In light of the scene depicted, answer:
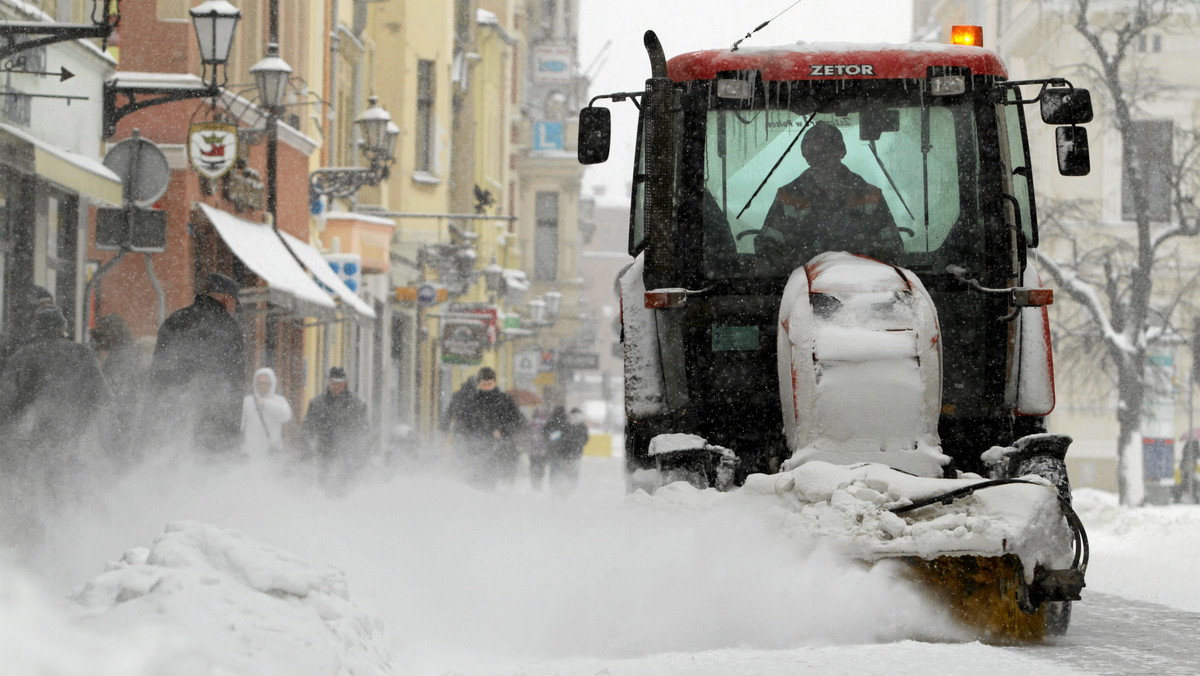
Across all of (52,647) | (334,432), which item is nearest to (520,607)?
(52,647)

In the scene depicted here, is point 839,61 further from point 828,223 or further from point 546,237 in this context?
point 546,237

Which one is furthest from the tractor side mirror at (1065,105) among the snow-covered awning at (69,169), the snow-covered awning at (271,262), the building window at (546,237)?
the building window at (546,237)

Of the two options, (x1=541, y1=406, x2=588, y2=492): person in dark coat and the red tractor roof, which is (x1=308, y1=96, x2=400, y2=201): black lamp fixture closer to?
(x1=541, y1=406, x2=588, y2=492): person in dark coat

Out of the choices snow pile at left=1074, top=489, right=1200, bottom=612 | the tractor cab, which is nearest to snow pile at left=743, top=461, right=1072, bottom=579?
the tractor cab

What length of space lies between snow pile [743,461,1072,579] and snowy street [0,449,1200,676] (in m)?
0.11

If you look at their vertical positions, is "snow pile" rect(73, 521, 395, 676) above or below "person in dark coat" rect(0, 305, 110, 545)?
below

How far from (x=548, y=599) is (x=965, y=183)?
110 inches

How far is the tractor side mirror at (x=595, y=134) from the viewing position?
28.1ft

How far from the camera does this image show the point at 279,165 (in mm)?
24188

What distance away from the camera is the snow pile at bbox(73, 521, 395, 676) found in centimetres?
541

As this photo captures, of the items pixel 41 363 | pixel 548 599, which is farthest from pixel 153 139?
pixel 548 599

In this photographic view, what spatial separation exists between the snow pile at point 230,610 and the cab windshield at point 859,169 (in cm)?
302

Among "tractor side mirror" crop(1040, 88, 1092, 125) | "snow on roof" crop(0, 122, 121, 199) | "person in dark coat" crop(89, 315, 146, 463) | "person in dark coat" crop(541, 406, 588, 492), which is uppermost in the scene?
"snow on roof" crop(0, 122, 121, 199)

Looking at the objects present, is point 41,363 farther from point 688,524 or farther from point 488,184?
point 488,184
